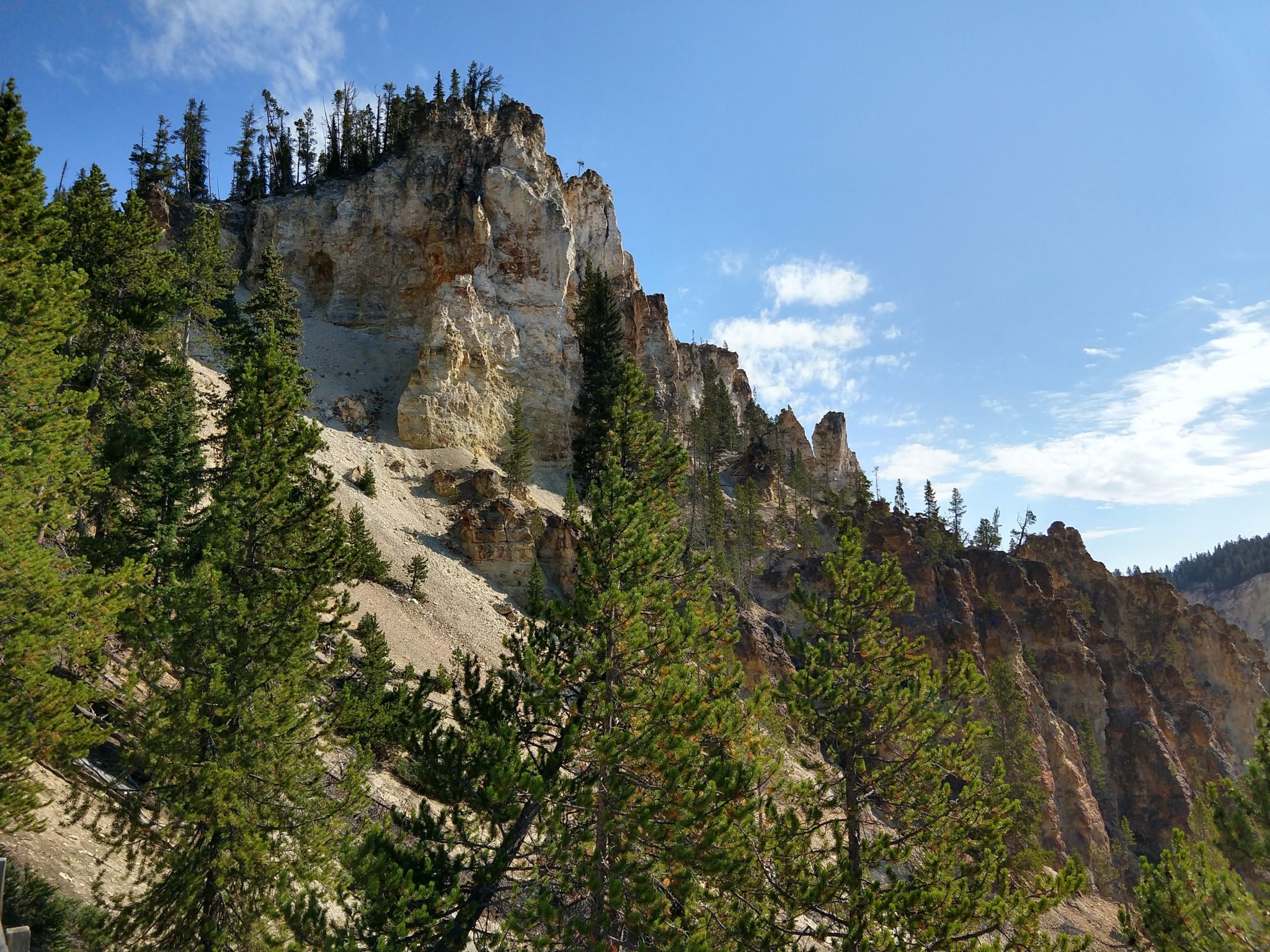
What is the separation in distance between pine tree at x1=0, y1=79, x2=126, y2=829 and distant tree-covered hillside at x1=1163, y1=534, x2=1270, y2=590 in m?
189

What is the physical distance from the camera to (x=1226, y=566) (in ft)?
486

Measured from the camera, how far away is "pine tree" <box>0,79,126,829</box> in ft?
30.1

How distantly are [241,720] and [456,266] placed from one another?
4438 cm

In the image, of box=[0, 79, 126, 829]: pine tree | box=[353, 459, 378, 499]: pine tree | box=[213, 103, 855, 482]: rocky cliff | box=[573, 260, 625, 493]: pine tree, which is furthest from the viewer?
box=[213, 103, 855, 482]: rocky cliff

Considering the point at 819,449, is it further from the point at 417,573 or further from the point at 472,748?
the point at 472,748

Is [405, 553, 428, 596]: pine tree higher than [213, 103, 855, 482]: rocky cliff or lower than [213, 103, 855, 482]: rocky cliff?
lower

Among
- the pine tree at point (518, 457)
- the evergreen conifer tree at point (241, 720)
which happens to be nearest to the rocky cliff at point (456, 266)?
the pine tree at point (518, 457)

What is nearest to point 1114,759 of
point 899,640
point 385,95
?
point 899,640

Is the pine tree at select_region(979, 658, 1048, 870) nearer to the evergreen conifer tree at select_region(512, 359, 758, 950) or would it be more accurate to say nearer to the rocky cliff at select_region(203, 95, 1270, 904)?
the rocky cliff at select_region(203, 95, 1270, 904)

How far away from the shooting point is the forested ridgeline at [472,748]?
30.1 feet

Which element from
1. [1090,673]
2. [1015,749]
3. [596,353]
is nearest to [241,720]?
[596,353]

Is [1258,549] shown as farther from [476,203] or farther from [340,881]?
[340,881]

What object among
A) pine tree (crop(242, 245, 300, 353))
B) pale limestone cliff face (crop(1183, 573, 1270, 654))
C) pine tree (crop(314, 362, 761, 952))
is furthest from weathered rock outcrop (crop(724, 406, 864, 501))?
pale limestone cliff face (crop(1183, 573, 1270, 654))

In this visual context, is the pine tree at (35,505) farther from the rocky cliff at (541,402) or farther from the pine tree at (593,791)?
the rocky cliff at (541,402)
